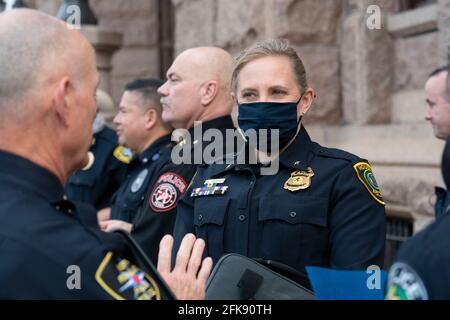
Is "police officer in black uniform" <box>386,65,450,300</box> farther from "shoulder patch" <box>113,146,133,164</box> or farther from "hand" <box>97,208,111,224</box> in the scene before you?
"shoulder patch" <box>113,146,133,164</box>

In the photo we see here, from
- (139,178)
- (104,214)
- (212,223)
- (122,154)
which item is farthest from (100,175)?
(212,223)

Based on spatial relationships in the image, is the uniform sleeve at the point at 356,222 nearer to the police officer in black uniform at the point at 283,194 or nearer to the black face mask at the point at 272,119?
the police officer in black uniform at the point at 283,194

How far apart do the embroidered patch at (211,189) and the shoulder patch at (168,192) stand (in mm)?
559

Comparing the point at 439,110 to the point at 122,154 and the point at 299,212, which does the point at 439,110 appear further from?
the point at 122,154

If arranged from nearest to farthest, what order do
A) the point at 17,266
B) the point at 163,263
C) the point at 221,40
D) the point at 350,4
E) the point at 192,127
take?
the point at 17,266 → the point at 163,263 → the point at 192,127 → the point at 350,4 → the point at 221,40

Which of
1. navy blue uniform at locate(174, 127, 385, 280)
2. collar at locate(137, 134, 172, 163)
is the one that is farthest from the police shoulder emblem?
collar at locate(137, 134, 172, 163)

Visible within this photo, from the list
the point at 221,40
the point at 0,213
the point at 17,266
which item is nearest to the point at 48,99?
the point at 0,213

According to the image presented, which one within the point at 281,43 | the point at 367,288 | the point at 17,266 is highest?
the point at 281,43

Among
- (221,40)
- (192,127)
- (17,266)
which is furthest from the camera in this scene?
(221,40)

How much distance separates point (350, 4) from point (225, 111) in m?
2.38

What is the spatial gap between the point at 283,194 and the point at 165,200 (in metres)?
0.97

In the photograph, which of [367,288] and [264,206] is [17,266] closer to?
[367,288]

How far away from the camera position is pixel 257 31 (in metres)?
6.34

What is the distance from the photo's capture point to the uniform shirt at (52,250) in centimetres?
177
